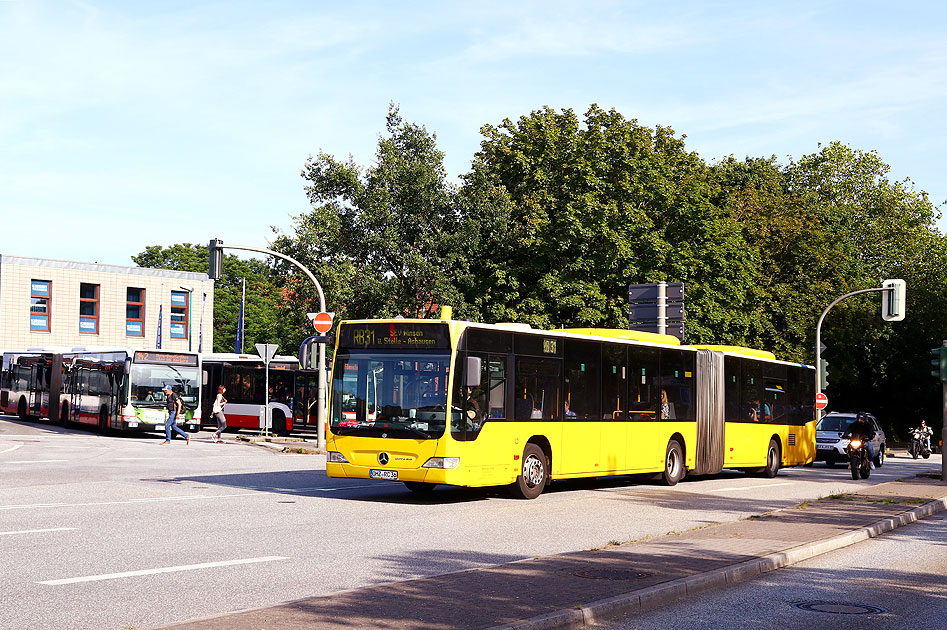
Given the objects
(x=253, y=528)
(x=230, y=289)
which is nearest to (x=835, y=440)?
(x=253, y=528)

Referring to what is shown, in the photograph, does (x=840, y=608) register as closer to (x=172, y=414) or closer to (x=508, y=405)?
(x=508, y=405)

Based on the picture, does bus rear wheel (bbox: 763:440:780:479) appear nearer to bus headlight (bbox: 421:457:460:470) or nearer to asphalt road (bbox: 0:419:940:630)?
asphalt road (bbox: 0:419:940:630)

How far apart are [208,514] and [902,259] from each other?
183ft

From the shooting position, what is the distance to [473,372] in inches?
658

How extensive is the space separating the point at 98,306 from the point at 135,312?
280 cm

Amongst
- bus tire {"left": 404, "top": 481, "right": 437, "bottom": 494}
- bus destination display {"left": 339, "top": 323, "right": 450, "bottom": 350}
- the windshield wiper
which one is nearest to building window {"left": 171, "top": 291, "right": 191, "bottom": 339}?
bus tire {"left": 404, "top": 481, "right": 437, "bottom": 494}

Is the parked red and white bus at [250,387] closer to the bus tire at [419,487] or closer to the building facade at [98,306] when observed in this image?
the bus tire at [419,487]

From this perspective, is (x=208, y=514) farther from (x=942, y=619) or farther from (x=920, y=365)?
(x=920, y=365)

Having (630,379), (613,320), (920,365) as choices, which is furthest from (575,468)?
(920,365)

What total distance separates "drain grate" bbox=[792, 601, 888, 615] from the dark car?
25175mm

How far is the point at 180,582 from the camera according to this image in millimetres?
8922

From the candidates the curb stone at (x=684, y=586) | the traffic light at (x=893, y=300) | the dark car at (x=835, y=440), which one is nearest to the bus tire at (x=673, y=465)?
the curb stone at (x=684, y=586)

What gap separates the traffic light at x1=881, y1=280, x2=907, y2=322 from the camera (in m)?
34.6

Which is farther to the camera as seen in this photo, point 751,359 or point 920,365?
point 920,365
